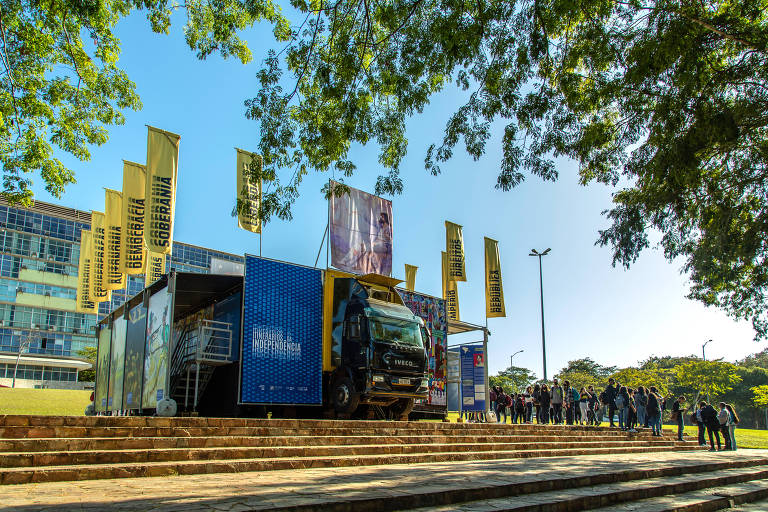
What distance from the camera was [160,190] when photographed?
17203 millimetres

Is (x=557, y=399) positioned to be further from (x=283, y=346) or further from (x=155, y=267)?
(x=155, y=267)

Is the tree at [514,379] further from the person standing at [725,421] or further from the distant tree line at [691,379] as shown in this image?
the person standing at [725,421]

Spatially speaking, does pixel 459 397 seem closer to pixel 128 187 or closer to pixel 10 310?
pixel 128 187

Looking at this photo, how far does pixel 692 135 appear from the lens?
9898 mm

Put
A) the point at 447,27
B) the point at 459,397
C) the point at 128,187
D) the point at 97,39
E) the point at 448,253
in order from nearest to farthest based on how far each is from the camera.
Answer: the point at 447,27, the point at 97,39, the point at 128,187, the point at 459,397, the point at 448,253

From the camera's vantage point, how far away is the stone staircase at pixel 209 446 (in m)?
5.98

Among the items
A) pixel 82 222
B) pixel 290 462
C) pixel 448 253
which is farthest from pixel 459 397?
pixel 82 222

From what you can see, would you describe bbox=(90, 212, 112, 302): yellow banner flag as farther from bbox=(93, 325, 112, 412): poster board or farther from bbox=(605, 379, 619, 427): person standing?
bbox=(605, 379, 619, 427): person standing

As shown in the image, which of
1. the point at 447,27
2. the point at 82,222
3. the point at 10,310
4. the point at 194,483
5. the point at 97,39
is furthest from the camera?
the point at 82,222

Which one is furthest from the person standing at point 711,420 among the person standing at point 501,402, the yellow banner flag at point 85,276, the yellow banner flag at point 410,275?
the yellow banner flag at point 85,276

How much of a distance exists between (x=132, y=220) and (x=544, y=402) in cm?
1676

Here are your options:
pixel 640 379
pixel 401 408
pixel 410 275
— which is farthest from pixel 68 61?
pixel 640 379

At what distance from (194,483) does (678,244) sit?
45.6ft

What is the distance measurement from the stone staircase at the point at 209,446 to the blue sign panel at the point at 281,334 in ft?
12.3
